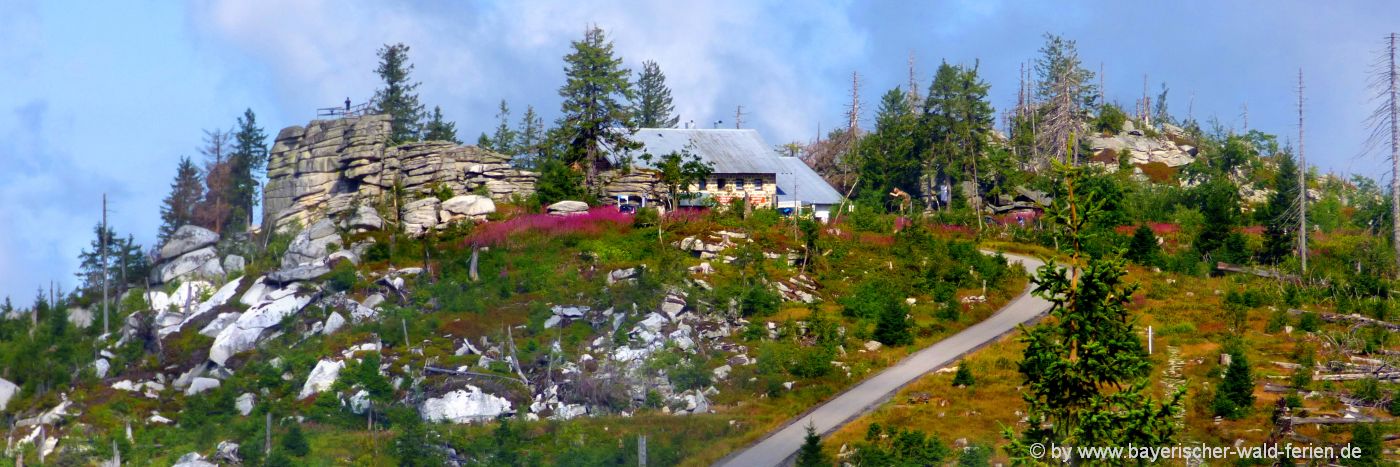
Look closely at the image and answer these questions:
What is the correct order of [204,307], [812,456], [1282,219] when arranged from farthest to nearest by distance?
1. [1282,219]
2. [204,307]
3. [812,456]

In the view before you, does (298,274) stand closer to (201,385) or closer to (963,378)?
(201,385)

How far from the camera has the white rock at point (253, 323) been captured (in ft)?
167

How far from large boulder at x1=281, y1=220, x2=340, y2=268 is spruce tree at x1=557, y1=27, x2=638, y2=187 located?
12.2 meters

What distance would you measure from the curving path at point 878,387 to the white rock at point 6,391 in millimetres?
31211

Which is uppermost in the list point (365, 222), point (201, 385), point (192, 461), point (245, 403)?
point (365, 222)

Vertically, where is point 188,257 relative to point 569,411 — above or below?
above

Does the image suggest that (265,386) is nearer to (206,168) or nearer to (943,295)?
(943,295)

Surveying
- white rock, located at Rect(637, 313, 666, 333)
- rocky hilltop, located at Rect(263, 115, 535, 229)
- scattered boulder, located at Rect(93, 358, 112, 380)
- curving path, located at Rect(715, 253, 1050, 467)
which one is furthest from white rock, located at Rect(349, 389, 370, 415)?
rocky hilltop, located at Rect(263, 115, 535, 229)

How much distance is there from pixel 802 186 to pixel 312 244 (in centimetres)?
2676

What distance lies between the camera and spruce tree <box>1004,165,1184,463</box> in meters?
23.0

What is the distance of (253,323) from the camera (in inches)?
2066

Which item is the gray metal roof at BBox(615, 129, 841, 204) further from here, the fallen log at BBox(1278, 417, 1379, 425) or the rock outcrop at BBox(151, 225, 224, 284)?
the fallen log at BBox(1278, 417, 1379, 425)

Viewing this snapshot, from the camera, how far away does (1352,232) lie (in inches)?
2591

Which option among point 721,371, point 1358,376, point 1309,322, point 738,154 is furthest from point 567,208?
point 1358,376
